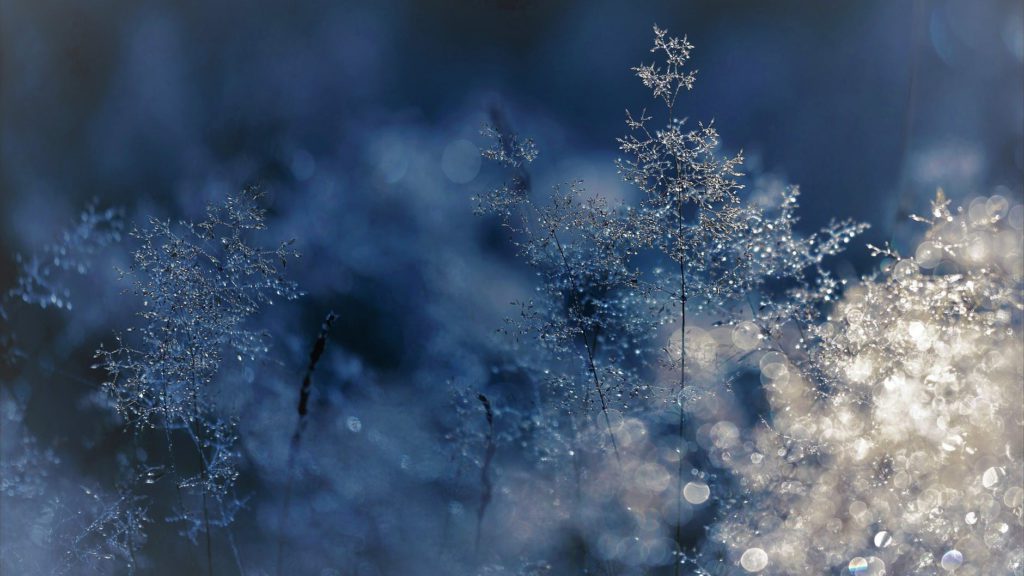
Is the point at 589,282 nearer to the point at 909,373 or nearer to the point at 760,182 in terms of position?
the point at 760,182

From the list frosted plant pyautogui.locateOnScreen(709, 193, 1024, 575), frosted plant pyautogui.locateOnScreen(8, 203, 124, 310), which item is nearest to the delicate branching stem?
frosted plant pyautogui.locateOnScreen(709, 193, 1024, 575)

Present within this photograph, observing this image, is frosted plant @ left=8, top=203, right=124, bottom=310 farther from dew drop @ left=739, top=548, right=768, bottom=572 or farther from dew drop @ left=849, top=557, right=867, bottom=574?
dew drop @ left=849, top=557, right=867, bottom=574

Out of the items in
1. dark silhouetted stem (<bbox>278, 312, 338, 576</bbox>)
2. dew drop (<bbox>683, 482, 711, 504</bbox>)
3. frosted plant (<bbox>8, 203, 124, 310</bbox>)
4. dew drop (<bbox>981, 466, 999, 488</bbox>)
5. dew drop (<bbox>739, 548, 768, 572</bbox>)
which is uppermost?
frosted plant (<bbox>8, 203, 124, 310</bbox>)

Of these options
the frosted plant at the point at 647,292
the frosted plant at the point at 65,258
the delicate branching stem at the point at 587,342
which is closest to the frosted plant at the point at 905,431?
the frosted plant at the point at 647,292

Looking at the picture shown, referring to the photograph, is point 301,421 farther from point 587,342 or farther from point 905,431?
point 905,431

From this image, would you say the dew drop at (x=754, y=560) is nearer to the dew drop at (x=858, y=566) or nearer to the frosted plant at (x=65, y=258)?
the dew drop at (x=858, y=566)

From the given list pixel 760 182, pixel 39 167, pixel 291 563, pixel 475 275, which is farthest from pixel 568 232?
pixel 39 167
